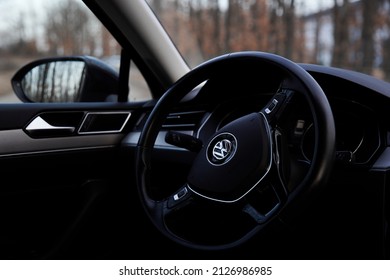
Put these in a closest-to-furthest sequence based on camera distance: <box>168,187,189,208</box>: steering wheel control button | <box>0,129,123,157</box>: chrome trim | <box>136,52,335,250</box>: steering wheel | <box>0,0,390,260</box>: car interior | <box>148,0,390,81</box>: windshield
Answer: <box>136,52,335,250</box>: steering wheel → <box>0,0,390,260</box>: car interior → <box>168,187,189,208</box>: steering wheel control button → <box>0,129,123,157</box>: chrome trim → <box>148,0,390,81</box>: windshield

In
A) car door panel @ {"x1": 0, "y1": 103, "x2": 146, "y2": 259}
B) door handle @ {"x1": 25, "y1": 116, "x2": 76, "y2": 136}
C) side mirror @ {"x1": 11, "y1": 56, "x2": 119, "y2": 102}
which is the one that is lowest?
car door panel @ {"x1": 0, "y1": 103, "x2": 146, "y2": 259}

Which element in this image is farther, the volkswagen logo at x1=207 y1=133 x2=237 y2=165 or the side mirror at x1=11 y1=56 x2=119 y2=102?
the side mirror at x1=11 y1=56 x2=119 y2=102

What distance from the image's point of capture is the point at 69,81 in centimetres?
233

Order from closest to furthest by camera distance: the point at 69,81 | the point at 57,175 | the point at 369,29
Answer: the point at 57,175 → the point at 69,81 → the point at 369,29

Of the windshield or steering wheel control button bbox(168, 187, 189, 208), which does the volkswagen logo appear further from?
the windshield

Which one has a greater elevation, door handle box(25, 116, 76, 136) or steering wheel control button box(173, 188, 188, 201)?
door handle box(25, 116, 76, 136)

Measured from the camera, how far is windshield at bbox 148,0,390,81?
29.3 ft

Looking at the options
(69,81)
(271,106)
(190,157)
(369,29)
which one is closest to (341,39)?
(369,29)

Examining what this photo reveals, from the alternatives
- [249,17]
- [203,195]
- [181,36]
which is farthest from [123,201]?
[249,17]

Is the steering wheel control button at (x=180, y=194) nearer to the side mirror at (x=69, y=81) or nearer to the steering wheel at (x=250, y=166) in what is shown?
the steering wheel at (x=250, y=166)

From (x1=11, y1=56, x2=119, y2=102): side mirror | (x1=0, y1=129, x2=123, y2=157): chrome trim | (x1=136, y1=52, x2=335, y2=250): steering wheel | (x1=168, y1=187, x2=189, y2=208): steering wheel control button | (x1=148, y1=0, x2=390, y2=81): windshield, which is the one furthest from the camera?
(x1=148, y1=0, x2=390, y2=81): windshield

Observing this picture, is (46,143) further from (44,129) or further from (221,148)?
(221,148)

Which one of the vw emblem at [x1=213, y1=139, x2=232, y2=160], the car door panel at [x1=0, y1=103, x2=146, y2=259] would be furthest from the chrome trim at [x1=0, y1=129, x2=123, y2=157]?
the vw emblem at [x1=213, y1=139, x2=232, y2=160]

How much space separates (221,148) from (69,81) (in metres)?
1.26
